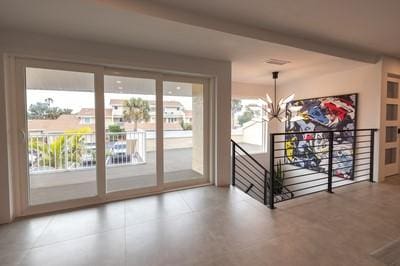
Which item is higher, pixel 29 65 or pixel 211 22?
pixel 211 22

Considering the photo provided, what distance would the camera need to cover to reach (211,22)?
7.53 ft

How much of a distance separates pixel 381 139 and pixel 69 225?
16.8 ft

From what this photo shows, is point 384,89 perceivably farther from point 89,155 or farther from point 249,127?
point 89,155

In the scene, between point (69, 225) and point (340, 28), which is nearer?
point (69, 225)

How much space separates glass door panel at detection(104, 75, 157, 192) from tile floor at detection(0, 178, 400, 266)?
0.42m

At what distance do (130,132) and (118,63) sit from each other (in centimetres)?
102

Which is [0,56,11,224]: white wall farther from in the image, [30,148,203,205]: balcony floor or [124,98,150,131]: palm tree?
[124,98,150,131]: palm tree

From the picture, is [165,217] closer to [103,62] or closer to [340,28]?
[103,62]

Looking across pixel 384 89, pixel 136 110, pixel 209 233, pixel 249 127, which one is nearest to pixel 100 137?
pixel 136 110

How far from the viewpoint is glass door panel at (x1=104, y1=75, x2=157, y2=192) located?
307 cm

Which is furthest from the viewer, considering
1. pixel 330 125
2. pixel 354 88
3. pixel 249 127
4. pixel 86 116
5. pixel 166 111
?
pixel 249 127

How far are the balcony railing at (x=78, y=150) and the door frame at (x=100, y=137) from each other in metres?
0.11

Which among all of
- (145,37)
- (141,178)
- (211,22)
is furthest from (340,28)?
(141,178)

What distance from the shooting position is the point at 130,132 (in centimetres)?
322
